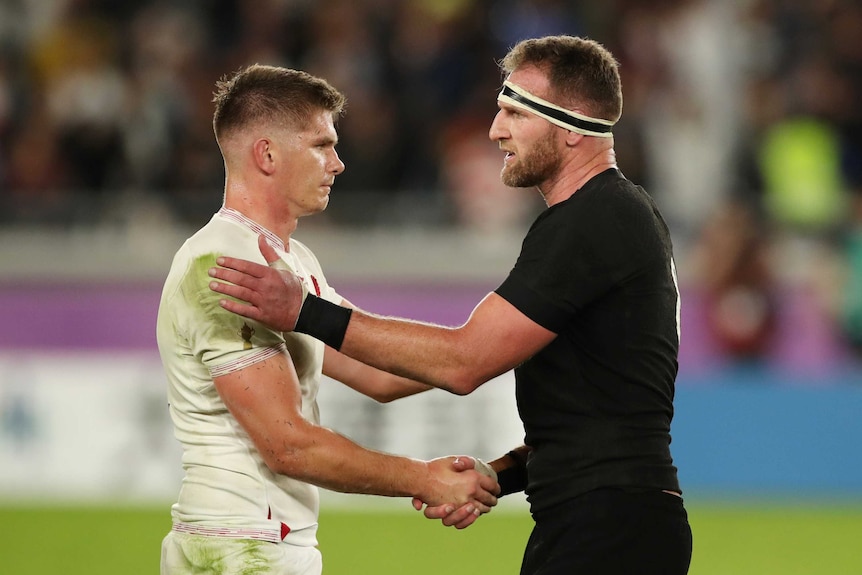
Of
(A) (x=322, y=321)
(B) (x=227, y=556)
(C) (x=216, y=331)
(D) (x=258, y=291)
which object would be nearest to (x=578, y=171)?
(A) (x=322, y=321)

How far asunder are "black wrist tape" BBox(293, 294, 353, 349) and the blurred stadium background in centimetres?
519

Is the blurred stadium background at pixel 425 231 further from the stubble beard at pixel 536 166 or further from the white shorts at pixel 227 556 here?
the stubble beard at pixel 536 166

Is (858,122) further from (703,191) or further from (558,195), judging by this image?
(558,195)

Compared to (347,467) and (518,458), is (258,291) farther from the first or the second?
(518,458)

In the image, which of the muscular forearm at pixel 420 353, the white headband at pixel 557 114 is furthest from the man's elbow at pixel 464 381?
the white headband at pixel 557 114

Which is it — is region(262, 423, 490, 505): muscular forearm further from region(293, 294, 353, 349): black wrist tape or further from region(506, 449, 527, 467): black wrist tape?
region(506, 449, 527, 467): black wrist tape

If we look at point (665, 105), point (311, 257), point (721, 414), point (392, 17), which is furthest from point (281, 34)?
point (311, 257)

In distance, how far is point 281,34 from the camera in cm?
1362

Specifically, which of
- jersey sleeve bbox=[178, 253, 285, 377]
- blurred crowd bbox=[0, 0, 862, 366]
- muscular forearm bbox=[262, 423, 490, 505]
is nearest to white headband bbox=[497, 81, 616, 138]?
jersey sleeve bbox=[178, 253, 285, 377]

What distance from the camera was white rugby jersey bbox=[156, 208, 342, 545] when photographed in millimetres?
4336

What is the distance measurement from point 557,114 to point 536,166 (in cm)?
19

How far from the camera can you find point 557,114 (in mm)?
4637

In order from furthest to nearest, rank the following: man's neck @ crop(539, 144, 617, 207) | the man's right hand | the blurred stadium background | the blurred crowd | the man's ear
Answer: the blurred crowd, the blurred stadium background, man's neck @ crop(539, 144, 617, 207), the man's ear, the man's right hand

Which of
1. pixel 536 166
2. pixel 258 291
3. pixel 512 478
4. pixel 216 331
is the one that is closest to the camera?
pixel 258 291
